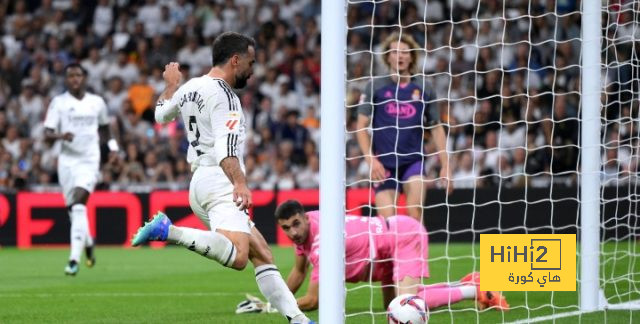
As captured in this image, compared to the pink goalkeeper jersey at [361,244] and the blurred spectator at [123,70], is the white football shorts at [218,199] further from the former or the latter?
the blurred spectator at [123,70]

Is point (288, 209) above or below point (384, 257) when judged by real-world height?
above

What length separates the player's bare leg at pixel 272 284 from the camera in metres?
6.95

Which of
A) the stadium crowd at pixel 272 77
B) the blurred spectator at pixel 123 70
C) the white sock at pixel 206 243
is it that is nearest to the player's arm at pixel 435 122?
the white sock at pixel 206 243

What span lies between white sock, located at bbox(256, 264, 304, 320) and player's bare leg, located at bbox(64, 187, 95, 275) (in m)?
5.48

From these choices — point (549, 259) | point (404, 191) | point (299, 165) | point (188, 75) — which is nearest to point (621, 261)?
point (404, 191)

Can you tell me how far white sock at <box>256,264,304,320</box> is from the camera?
695 centimetres

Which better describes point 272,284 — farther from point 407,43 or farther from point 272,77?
point 272,77

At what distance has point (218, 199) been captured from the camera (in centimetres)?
692

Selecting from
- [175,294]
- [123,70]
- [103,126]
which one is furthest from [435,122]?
[123,70]

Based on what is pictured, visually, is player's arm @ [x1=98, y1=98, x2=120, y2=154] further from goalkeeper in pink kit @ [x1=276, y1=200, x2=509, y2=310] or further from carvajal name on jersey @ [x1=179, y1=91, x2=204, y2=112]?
carvajal name on jersey @ [x1=179, y1=91, x2=204, y2=112]

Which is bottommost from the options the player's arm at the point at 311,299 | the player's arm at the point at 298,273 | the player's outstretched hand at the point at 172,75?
the player's arm at the point at 311,299

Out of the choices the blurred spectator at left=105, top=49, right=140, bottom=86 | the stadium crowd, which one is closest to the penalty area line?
the stadium crowd

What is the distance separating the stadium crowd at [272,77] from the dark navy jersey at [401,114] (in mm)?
5350

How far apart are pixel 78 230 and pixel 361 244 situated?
505 centimetres
